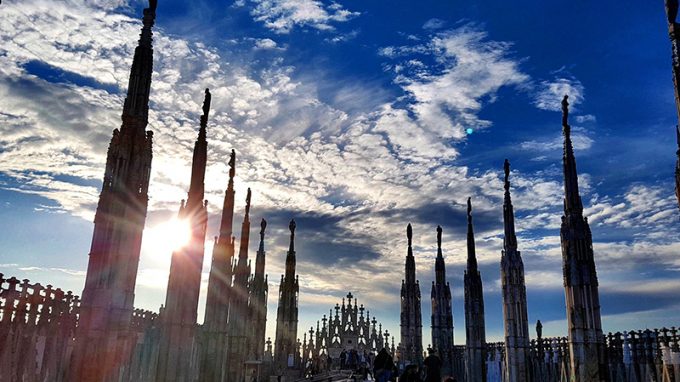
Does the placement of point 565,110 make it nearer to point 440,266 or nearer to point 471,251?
point 471,251

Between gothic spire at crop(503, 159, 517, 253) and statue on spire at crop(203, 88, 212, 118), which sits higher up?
statue on spire at crop(203, 88, 212, 118)

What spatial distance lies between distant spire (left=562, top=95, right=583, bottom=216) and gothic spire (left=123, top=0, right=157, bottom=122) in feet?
54.0

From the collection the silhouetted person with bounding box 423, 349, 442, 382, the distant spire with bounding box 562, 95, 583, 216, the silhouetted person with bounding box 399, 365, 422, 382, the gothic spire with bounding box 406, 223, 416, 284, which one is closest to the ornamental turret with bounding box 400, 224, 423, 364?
the gothic spire with bounding box 406, 223, 416, 284

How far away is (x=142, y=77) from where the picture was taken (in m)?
10.8

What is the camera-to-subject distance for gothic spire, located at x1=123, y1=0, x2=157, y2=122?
34.1ft

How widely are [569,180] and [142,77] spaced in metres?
16.9

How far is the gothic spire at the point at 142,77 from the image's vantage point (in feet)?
34.1

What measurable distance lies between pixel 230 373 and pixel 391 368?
9396mm

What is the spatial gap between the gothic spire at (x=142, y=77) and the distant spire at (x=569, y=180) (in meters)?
16.5

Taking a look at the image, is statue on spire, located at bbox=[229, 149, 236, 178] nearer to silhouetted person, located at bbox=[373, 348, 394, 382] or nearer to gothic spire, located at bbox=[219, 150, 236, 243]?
gothic spire, located at bbox=[219, 150, 236, 243]

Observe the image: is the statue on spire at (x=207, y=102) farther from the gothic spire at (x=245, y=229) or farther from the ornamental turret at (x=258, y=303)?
the ornamental turret at (x=258, y=303)

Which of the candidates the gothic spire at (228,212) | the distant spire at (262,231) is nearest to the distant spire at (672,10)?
the gothic spire at (228,212)

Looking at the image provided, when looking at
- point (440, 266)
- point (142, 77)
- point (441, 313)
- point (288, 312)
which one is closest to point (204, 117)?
point (142, 77)

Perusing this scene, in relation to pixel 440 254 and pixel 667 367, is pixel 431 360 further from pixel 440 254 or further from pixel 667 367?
pixel 440 254
